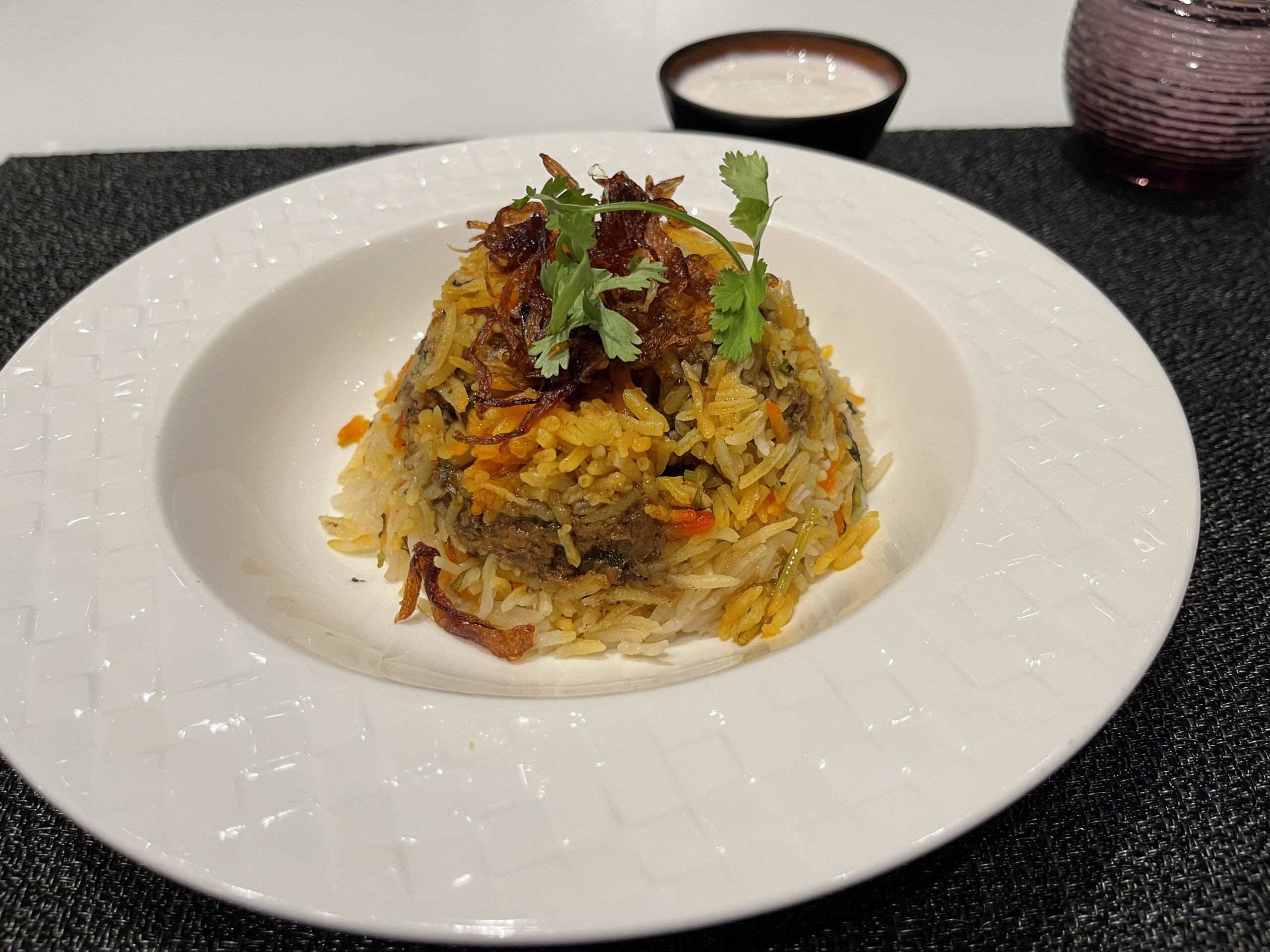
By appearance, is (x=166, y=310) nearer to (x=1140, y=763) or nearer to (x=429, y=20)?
(x=1140, y=763)

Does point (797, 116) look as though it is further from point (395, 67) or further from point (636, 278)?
point (395, 67)

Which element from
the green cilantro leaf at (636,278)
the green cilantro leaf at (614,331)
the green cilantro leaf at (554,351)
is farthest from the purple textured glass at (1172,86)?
the green cilantro leaf at (554,351)

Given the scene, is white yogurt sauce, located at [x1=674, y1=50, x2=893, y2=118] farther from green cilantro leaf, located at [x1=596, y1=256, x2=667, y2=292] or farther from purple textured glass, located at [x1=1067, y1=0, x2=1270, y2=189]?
green cilantro leaf, located at [x1=596, y1=256, x2=667, y2=292]

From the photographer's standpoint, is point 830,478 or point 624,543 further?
point 830,478

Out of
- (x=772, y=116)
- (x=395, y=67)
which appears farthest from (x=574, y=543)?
(x=395, y=67)

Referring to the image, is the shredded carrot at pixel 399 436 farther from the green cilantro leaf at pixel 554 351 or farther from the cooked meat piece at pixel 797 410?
the cooked meat piece at pixel 797 410
